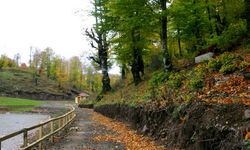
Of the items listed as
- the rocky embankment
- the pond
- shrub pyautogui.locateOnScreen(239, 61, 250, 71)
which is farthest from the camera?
the pond

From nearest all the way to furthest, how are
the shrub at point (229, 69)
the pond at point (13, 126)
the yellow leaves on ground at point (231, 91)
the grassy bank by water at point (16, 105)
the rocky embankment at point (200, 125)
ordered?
the rocky embankment at point (200, 125) → the yellow leaves on ground at point (231, 91) → the shrub at point (229, 69) → the pond at point (13, 126) → the grassy bank by water at point (16, 105)

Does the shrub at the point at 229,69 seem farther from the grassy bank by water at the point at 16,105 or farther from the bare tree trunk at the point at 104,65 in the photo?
the grassy bank by water at the point at 16,105

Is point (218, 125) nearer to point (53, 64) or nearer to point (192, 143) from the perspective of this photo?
point (192, 143)

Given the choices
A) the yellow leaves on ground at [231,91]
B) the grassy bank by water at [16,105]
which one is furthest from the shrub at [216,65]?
the grassy bank by water at [16,105]

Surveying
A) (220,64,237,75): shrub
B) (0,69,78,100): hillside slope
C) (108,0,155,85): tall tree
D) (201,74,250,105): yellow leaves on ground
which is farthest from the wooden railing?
(0,69,78,100): hillside slope

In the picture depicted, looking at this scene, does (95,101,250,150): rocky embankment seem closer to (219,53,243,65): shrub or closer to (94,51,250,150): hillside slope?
(94,51,250,150): hillside slope

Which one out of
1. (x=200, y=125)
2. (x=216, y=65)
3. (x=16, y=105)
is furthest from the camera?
(x=16, y=105)

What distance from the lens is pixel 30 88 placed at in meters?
117

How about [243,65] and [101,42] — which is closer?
[243,65]

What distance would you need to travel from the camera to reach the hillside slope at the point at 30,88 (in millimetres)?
109562

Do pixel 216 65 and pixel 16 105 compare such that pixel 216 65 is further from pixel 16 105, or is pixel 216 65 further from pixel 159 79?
pixel 16 105

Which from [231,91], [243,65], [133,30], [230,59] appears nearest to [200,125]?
[231,91]

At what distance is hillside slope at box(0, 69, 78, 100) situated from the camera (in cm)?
10956

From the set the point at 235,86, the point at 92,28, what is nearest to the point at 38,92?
the point at 92,28
